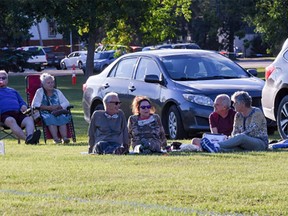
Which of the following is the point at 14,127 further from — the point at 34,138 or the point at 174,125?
the point at 174,125

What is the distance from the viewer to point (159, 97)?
17.7 m

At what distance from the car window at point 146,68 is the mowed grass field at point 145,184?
4852mm

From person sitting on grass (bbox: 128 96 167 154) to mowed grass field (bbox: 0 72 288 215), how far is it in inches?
23.6

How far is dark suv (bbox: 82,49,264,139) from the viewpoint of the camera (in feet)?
55.7

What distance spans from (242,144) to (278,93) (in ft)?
8.37

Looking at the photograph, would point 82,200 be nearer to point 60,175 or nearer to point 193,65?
point 60,175

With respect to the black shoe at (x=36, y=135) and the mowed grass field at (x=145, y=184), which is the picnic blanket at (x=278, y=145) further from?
the black shoe at (x=36, y=135)

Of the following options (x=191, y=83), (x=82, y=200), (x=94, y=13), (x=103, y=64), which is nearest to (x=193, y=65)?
(x=191, y=83)

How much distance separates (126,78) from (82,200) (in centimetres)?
1006

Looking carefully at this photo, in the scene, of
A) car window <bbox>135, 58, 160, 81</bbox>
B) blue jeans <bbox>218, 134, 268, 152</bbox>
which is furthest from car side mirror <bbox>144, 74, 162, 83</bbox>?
blue jeans <bbox>218, 134, 268, 152</bbox>

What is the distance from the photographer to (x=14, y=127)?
16781 millimetres

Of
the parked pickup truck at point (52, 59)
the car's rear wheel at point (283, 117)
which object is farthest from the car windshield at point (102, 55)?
the car's rear wheel at point (283, 117)

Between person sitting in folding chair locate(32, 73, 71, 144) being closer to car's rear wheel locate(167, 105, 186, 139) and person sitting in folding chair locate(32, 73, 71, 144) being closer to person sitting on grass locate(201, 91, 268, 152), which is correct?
car's rear wheel locate(167, 105, 186, 139)

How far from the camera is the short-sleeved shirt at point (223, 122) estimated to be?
14484mm
